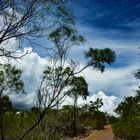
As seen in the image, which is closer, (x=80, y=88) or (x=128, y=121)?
(x=128, y=121)

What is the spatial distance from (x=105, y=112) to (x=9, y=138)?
26540 millimetres

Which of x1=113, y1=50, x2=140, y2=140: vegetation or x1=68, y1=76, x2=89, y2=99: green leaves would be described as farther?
x1=68, y1=76, x2=89, y2=99: green leaves

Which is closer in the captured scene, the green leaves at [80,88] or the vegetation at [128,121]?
the vegetation at [128,121]

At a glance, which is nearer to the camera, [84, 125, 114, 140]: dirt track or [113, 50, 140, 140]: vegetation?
[113, 50, 140, 140]: vegetation

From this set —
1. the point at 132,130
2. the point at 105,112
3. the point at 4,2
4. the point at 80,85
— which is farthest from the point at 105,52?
the point at 105,112

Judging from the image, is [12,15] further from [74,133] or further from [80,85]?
[74,133]

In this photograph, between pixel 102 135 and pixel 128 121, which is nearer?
pixel 128 121

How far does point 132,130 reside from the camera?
28.0 meters

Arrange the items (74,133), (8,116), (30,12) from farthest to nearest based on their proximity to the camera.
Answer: (74,133), (8,116), (30,12)

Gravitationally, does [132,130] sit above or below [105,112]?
below

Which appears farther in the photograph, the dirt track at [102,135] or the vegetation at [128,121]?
the dirt track at [102,135]

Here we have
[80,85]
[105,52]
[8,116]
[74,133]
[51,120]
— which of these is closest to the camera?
[105,52]

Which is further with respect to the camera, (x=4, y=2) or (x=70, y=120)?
(x=70, y=120)

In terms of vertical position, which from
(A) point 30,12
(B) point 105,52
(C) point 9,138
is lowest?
(C) point 9,138
